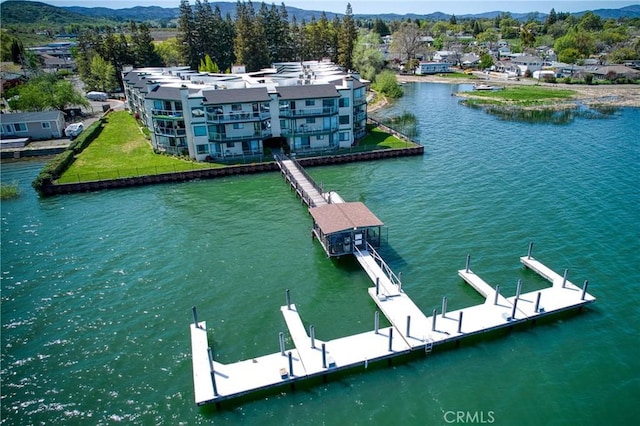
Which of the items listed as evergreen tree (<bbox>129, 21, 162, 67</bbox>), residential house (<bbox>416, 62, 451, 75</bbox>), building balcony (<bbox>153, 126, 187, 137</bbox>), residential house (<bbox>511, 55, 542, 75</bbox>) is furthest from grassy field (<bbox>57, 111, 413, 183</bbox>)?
residential house (<bbox>511, 55, 542, 75</bbox>)

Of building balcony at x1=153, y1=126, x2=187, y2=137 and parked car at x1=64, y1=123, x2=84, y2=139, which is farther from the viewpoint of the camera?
parked car at x1=64, y1=123, x2=84, y2=139

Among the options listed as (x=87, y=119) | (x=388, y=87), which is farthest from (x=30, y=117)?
(x=388, y=87)

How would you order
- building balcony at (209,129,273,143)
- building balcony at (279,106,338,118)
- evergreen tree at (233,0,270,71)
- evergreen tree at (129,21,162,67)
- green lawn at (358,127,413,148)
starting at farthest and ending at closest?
1. evergreen tree at (129,21,162,67)
2. evergreen tree at (233,0,270,71)
3. green lawn at (358,127,413,148)
4. building balcony at (279,106,338,118)
5. building balcony at (209,129,273,143)

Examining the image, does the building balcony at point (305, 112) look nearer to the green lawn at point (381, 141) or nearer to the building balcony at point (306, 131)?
the building balcony at point (306, 131)

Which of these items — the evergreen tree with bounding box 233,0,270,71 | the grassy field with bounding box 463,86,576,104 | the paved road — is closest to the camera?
the paved road

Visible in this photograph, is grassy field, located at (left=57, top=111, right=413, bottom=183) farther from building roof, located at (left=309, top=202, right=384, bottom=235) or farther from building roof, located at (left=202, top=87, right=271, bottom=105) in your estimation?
building roof, located at (left=309, top=202, right=384, bottom=235)

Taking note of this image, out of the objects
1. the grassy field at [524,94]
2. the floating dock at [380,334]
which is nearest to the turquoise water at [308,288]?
the floating dock at [380,334]

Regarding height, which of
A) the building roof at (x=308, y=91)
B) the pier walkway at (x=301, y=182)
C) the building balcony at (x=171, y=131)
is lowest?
the pier walkway at (x=301, y=182)
